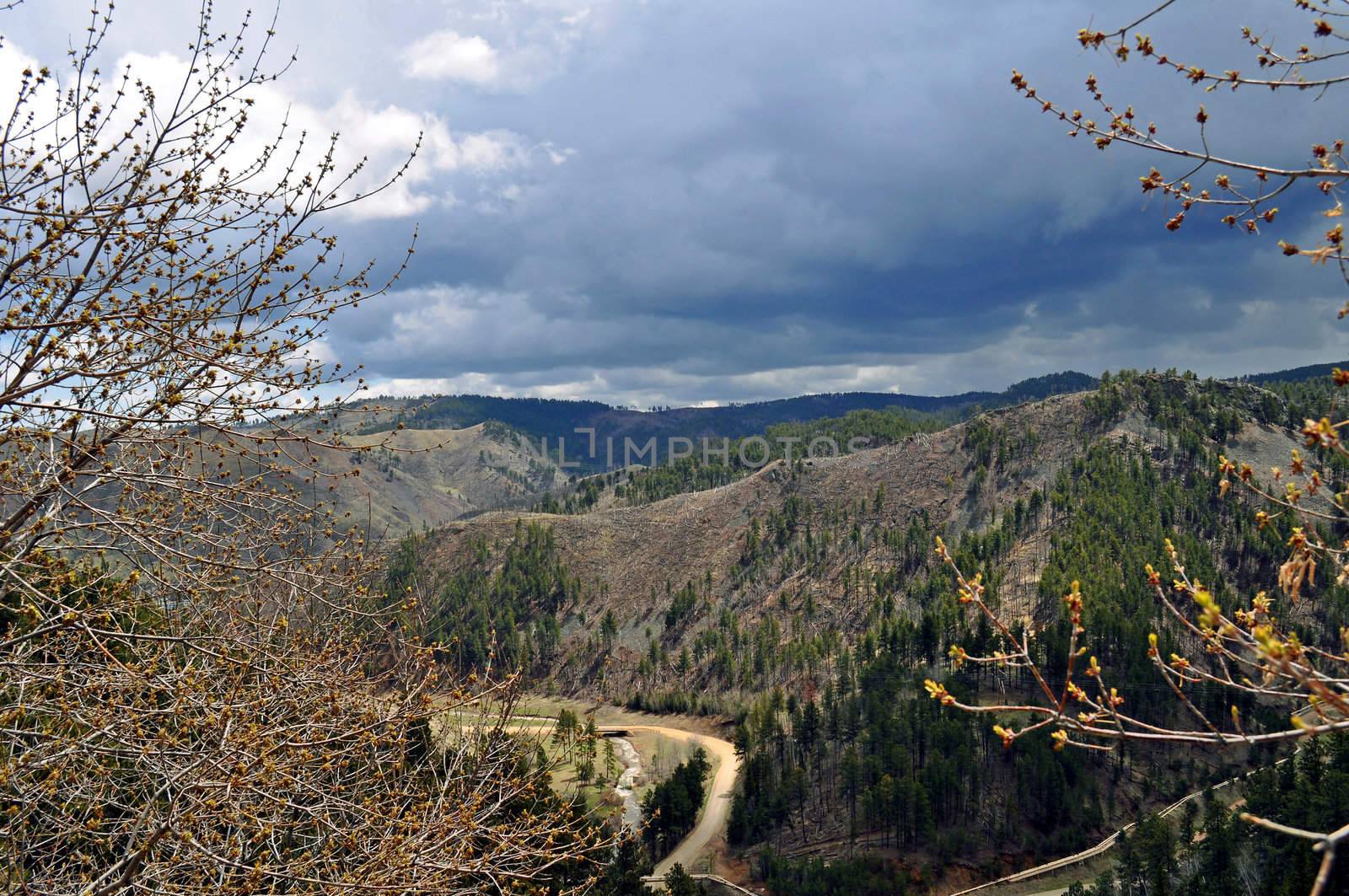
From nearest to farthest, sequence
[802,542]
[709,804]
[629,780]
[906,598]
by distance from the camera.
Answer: [709,804] < [629,780] < [906,598] < [802,542]

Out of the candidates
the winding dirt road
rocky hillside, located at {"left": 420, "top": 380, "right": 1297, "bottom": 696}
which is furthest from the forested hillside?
the winding dirt road

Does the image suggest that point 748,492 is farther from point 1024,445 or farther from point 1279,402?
point 1279,402

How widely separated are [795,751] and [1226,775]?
41.3 m

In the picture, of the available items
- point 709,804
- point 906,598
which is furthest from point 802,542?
point 709,804

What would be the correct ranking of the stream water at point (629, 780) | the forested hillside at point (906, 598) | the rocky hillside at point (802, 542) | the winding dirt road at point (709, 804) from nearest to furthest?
the winding dirt road at point (709, 804) → the stream water at point (629, 780) → the forested hillside at point (906, 598) → the rocky hillside at point (802, 542)

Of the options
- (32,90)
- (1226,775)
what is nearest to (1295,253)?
(32,90)

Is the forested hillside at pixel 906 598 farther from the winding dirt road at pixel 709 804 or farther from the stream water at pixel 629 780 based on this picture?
the stream water at pixel 629 780

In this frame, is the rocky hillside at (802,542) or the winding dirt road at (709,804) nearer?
the winding dirt road at (709,804)

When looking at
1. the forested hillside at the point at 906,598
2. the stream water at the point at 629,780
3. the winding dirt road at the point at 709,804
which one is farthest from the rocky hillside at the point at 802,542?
the stream water at the point at 629,780

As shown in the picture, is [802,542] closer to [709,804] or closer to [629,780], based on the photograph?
[629,780]

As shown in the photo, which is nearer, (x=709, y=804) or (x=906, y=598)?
(x=709, y=804)

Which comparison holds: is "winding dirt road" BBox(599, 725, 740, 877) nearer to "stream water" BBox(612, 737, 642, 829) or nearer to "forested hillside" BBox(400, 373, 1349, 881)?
"forested hillside" BBox(400, 373, 1349, 881)

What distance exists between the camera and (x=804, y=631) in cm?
12912

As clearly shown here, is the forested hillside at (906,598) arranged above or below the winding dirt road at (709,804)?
above
